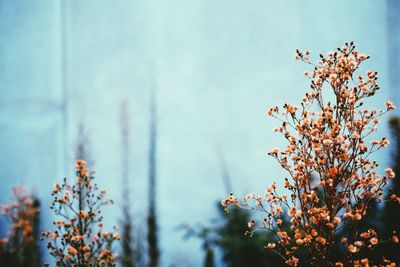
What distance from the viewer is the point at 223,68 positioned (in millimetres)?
3932

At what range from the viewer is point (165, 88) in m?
4.10

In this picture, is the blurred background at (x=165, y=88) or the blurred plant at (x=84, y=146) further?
the blurred plant at (x=84, y=146)

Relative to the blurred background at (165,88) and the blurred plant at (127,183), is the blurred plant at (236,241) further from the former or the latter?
the blurred plant at (127,183)

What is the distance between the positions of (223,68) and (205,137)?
707 mm

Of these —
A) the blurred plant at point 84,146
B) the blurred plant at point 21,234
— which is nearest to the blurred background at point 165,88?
the blurred plant at point 84,146

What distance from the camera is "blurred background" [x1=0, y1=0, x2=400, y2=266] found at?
3668 millimetres

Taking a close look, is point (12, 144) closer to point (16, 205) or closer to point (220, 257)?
point (16, 205)

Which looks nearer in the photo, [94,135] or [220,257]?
[220,257]

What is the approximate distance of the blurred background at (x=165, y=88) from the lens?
144 inches

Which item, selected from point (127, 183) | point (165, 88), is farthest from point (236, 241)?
point (165, 88)

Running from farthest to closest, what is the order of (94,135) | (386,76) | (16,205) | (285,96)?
(94,135) → (285,96) → (386,76) → (16,205)

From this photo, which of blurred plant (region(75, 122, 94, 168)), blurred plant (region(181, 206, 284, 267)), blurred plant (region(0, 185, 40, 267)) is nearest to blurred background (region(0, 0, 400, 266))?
blurred plant (region(75, 122, 94, 168))

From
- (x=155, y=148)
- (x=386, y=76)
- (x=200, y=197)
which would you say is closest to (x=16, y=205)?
(x=155, y=148)

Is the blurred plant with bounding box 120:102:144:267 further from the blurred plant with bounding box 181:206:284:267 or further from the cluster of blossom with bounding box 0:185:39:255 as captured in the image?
the cluster of blossom with bounding box 0:185:39:255
